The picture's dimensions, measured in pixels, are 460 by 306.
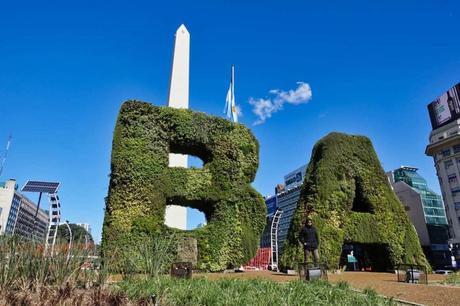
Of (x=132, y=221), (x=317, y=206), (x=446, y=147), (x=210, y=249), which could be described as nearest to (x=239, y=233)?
(x=210, y=249)

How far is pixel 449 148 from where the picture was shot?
57906 millimetres

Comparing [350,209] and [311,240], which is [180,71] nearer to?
[350,209]

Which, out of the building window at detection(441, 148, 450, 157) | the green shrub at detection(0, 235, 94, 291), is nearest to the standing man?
the green shrub at detection(0, 235, 94, 291)

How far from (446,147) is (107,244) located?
6349 centimetres

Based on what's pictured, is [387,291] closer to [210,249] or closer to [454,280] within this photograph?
[454,280]

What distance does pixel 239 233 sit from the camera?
11.6 meters

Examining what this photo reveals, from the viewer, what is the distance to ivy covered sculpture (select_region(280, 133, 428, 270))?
38.1 ft

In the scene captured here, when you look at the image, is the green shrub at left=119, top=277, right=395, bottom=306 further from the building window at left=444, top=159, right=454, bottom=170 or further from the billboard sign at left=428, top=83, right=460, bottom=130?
the building window at left=444, top=159, right=454, bottom=170

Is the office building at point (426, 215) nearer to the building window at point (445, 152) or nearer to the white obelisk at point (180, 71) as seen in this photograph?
the building window at point (445, 152)

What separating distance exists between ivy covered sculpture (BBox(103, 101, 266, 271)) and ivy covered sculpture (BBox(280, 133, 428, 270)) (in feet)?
6.02

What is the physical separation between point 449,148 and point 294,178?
45.1 m

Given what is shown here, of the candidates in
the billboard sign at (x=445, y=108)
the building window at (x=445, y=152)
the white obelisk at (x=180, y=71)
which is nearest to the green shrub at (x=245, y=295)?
the white obelisk at (x=180, y=71)

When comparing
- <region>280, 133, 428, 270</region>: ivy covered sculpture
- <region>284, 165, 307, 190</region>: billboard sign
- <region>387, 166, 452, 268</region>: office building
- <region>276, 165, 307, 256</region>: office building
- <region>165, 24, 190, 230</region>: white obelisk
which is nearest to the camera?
<region>280, 133, 428, 270</region>: ivy covered sculpture

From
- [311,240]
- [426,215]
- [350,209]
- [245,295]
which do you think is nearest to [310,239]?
[311,240]
